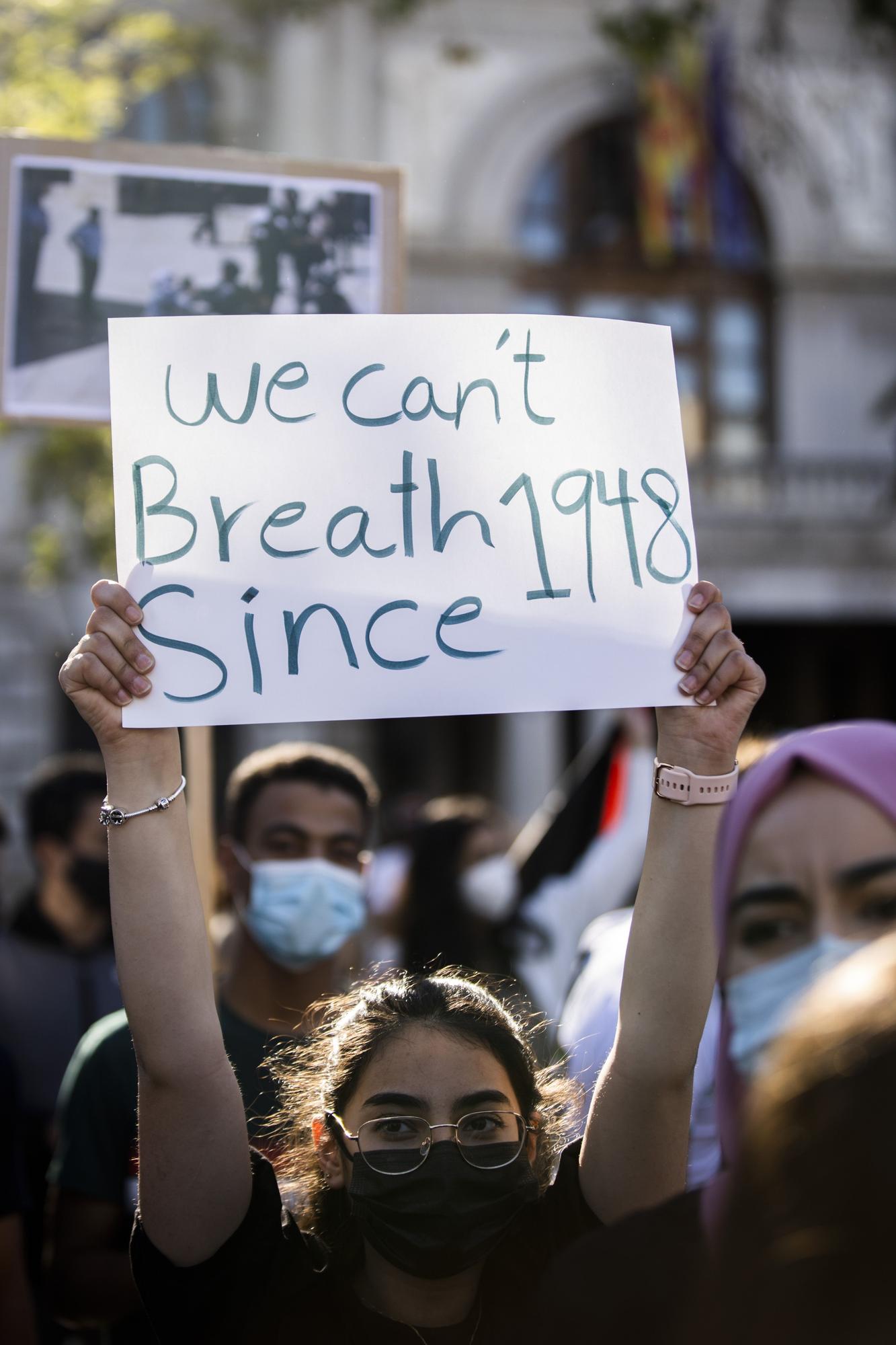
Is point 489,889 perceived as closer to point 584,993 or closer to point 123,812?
point 584,993

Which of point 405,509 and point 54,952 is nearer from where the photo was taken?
point 405,509

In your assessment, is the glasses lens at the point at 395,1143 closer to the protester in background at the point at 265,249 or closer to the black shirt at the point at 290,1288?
the black shirt at the point at 290,1288

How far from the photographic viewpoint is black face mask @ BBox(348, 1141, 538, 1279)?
5.32 ft

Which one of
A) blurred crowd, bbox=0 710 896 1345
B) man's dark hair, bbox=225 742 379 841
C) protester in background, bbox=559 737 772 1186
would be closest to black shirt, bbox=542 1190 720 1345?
blurred crowd, bbox=0 710 896 1345

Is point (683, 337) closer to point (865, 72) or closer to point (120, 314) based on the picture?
point (865, 72)

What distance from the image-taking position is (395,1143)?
167 centimetres

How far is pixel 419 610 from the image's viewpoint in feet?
6.11

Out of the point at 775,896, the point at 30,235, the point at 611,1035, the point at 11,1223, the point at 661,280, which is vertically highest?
the point at 661,280

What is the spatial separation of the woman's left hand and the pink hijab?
0.08 metres

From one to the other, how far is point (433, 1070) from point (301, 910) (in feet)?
3.02

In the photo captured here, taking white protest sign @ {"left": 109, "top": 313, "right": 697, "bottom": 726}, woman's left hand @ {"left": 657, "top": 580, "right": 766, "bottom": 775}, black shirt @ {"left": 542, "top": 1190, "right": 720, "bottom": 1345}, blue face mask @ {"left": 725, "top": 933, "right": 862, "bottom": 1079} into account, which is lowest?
black shirt @ {"left": 542, "top": 1190, "right": 720, "bottom": 1345}

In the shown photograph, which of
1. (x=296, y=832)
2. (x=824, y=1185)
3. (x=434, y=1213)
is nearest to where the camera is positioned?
(x=824, y=1185)

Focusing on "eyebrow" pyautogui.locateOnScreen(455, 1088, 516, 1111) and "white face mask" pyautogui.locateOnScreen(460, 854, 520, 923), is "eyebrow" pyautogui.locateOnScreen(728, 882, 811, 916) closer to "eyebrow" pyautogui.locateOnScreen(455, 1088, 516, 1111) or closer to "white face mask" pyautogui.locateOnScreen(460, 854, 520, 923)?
"eyebrow" pyautogui.locateOnScreen(455, 1088, 516, 1111)

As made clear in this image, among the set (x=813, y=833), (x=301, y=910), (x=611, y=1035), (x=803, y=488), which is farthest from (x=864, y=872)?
(x=803, y=488)
